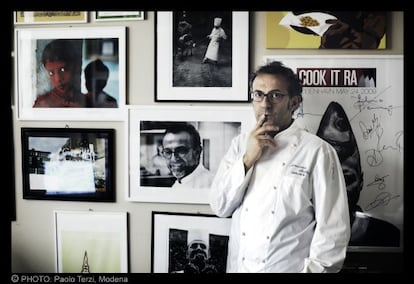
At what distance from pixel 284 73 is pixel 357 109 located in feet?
0.75

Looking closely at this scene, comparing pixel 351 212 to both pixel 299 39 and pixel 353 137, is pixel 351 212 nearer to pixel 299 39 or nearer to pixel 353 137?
pixel 353 137

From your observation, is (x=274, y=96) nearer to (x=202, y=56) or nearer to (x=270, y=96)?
(x=270, y=96)

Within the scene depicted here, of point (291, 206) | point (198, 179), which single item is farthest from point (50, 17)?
point (291, 206)

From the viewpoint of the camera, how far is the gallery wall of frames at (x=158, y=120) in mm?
1243

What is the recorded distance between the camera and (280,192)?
1202mm

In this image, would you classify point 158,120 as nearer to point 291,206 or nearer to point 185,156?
point 185,156

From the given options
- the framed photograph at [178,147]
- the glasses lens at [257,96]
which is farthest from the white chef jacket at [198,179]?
the glasses lens at [257,96]

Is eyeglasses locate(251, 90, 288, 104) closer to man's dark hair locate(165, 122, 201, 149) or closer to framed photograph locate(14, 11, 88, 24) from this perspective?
man's dark hair locate(165, 122, 201, 149)

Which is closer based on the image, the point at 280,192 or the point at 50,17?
the point at 280,192

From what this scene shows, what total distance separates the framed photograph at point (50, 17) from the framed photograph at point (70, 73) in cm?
2

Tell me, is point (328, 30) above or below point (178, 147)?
above

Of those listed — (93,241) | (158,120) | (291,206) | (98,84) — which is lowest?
(93,241)

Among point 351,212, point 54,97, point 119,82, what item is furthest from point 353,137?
point 54,97

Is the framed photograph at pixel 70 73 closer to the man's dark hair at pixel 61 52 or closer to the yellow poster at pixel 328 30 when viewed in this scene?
the man's dark hair at pixel 61 52
